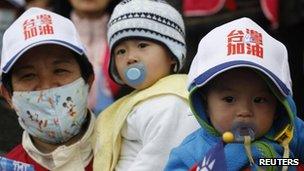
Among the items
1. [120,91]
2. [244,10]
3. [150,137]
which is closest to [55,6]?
[120,91]

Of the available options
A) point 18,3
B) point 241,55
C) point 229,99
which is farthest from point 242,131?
point 18,3

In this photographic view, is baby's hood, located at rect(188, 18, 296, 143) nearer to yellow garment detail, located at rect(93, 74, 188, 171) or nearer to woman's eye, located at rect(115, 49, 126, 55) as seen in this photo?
yellow garment detail, located at rect(93, 74, 188, 171)

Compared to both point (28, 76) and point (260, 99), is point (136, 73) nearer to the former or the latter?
point (28, 76)

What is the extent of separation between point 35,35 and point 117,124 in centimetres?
47

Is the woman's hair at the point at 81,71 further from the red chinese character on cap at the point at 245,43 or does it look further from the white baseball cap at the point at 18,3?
the white baseball cap at the point at 18,3

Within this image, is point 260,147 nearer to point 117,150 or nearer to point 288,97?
point 288,97

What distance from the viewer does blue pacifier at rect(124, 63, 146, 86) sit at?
296 cm

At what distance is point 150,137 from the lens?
2.78 metres

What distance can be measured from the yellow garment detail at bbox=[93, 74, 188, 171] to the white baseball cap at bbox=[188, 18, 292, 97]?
0.98ft

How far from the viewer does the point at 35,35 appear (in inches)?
Result: 116

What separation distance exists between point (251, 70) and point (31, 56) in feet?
3.03

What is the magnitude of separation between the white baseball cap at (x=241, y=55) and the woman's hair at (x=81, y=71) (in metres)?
→ 0.60

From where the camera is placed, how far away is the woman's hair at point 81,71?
118 inches

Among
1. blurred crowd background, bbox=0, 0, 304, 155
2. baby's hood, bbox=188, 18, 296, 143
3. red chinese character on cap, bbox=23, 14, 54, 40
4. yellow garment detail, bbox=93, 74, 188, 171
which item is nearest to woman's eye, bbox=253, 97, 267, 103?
baby's hood, bbox=188, 18, 296, 143
